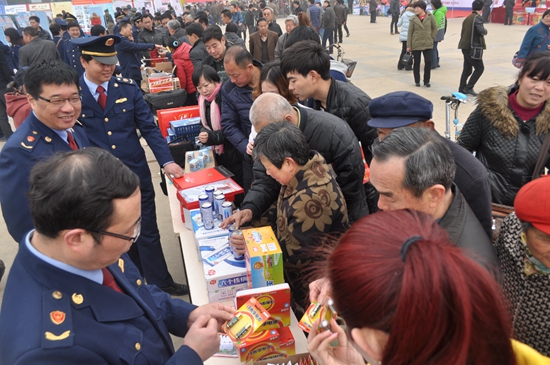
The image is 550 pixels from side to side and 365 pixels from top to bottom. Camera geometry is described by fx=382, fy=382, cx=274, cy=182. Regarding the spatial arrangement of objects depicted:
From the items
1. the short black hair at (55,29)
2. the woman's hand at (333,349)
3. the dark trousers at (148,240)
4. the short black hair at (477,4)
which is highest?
the short black hair at (55,29)

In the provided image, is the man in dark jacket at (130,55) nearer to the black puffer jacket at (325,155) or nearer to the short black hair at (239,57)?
the short black hair at (239,57)

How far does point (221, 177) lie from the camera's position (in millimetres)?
3205

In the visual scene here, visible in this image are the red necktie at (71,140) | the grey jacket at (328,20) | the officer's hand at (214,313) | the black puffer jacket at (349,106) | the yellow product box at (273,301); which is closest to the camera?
the officer's hand at (214,313)

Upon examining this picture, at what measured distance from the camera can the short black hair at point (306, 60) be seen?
311 cm

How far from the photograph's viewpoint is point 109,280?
1.39m

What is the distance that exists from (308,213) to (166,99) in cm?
439

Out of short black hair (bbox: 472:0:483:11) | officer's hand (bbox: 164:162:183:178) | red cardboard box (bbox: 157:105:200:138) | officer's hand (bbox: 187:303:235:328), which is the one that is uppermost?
short black hair (bbox: 472:0:483:11)

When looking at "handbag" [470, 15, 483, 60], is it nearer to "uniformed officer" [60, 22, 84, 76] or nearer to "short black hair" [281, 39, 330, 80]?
"short black hair" [281, 39, 330, 80]

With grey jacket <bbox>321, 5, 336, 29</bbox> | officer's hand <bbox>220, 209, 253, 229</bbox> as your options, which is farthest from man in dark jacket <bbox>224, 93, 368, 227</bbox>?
grey jacket <bbox>321, 5, 336, 29</bbox>

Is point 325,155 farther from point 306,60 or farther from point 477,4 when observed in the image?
point 477,4

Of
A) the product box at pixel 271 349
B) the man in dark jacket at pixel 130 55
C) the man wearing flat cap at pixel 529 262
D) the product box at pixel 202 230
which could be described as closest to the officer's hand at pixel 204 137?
the product box at pixel 202 230

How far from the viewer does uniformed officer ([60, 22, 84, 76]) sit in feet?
24.4

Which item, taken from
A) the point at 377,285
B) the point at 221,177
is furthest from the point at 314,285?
the point at 221,177

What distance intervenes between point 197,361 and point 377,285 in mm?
808
